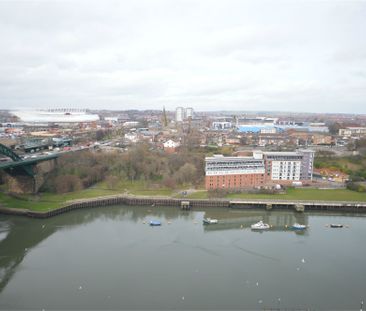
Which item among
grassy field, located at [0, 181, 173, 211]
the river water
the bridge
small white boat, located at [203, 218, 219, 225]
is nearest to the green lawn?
the river water

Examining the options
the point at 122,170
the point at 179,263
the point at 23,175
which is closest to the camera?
the point at 179,263

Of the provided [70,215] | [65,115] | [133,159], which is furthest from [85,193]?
[65,115]

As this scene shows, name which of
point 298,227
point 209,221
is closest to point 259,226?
point 298,227

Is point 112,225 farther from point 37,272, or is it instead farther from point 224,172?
point 224,172

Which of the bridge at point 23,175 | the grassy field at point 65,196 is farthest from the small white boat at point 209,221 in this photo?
the bridge at point 23,175

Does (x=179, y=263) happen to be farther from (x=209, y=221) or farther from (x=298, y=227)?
(x=298, y=227)
